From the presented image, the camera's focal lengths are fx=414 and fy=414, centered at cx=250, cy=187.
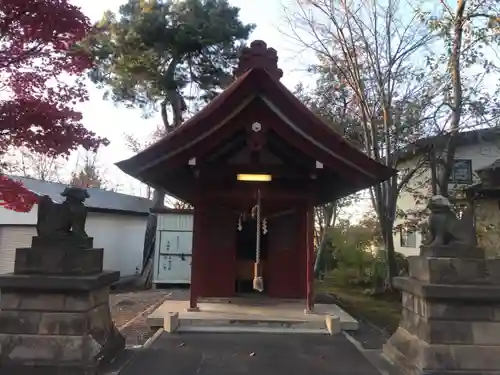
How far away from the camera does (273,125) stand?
580 centimetres

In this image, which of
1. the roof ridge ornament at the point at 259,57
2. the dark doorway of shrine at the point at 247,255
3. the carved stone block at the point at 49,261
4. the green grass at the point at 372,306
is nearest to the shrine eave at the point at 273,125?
the roof ridge ornament at the point at 259,57

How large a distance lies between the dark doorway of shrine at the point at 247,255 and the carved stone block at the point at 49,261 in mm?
4665

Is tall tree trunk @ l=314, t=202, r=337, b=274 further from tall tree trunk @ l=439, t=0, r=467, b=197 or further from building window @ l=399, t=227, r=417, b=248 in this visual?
tall tree trunk @ l=439, t=0, r=467, b=197

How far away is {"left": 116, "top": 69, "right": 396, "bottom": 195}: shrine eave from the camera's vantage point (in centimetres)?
568

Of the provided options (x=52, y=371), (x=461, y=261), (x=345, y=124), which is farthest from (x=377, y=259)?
(x=52, y=371)

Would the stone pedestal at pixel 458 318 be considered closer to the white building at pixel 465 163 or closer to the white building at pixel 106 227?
the white building at pixel 465 163

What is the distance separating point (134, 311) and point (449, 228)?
23.3 feet

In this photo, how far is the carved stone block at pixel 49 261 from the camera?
4043 millimetres

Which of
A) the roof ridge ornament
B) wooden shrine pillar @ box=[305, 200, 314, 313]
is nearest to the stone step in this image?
wooden shrine pillar @ box=[305, 200, 314, 313]

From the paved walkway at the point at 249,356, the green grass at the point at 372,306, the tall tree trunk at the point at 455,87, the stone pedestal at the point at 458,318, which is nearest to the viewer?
the stone pedestal at the point at 458,318

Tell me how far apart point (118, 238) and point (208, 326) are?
1085 centimetres

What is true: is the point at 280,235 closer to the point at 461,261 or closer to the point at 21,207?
the point at 461,261

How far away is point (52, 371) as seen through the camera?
380 centimetres

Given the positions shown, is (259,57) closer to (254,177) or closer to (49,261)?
(254,177)
